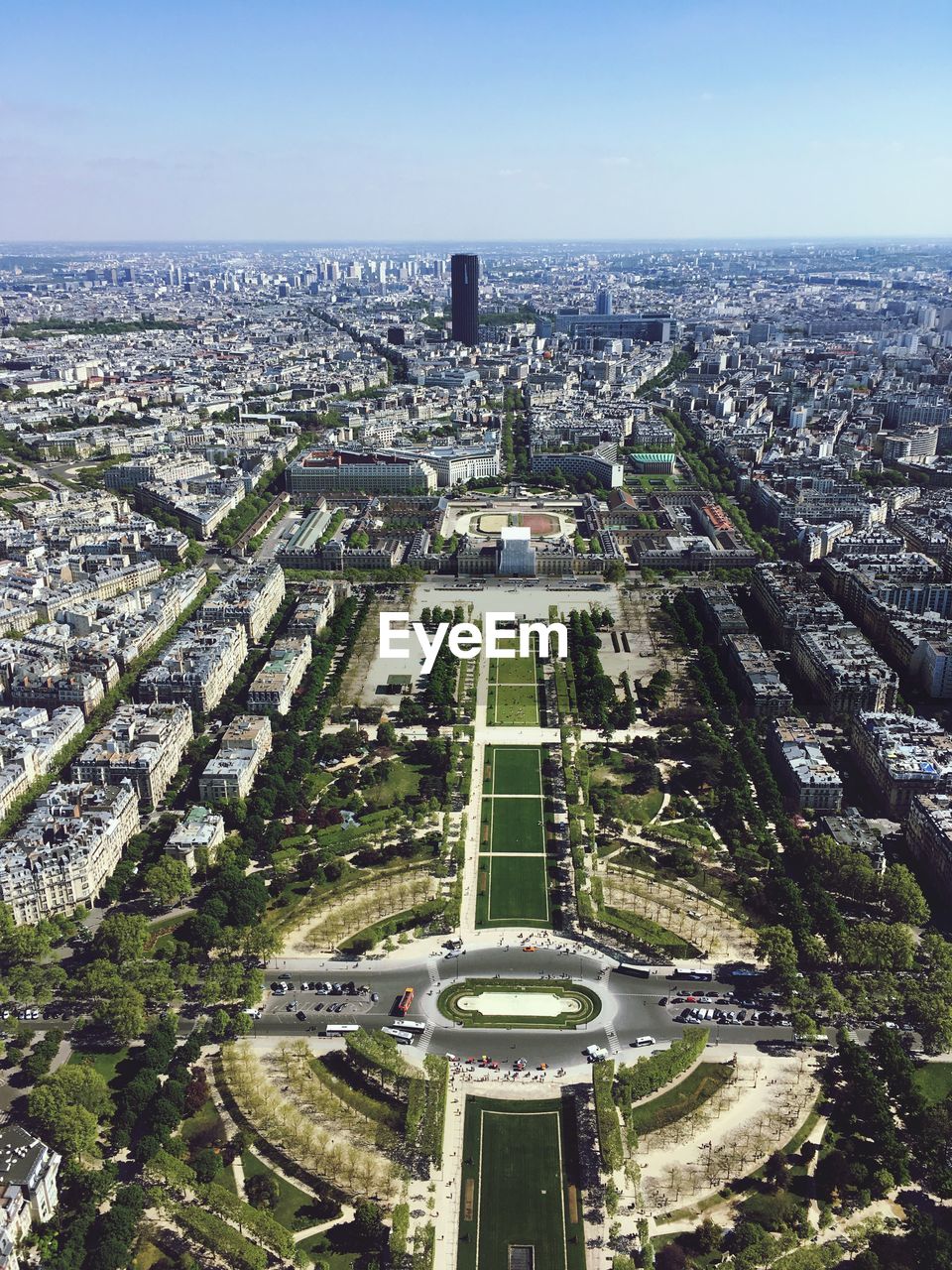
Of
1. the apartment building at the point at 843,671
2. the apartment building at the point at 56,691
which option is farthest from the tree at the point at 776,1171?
the apartment building at the point at 56,691

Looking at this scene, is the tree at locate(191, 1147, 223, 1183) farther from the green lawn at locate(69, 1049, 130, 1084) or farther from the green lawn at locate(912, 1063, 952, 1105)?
the green lawn at locate(912, 1063, 952, 1105)

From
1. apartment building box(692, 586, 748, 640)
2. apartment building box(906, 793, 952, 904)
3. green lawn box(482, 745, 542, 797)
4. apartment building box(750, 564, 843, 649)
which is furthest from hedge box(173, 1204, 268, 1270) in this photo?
apartment building box(750, 564, 843, 649)

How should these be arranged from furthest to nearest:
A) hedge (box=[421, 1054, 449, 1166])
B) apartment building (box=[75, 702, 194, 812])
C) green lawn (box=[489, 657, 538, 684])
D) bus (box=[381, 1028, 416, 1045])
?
1. green lawn (box=[489, 657, 538, 684])
2. apartment building (box=[75, 702, 194, 812])
3. bus (box=[381, 1028, 416, 1045])
4. hedge (box=[421, 1054, 449, 1166])

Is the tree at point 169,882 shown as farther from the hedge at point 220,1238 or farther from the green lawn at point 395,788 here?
the hedge at point 220,1238

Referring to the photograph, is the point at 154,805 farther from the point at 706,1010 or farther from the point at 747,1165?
the point at 747,1165

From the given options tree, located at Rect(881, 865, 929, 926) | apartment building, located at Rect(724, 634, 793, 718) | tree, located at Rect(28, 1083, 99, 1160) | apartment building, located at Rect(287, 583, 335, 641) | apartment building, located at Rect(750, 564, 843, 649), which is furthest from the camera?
apartment building, located at Rect(287, 583, 335, 641)

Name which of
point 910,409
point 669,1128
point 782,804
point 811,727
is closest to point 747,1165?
point 669,1128
